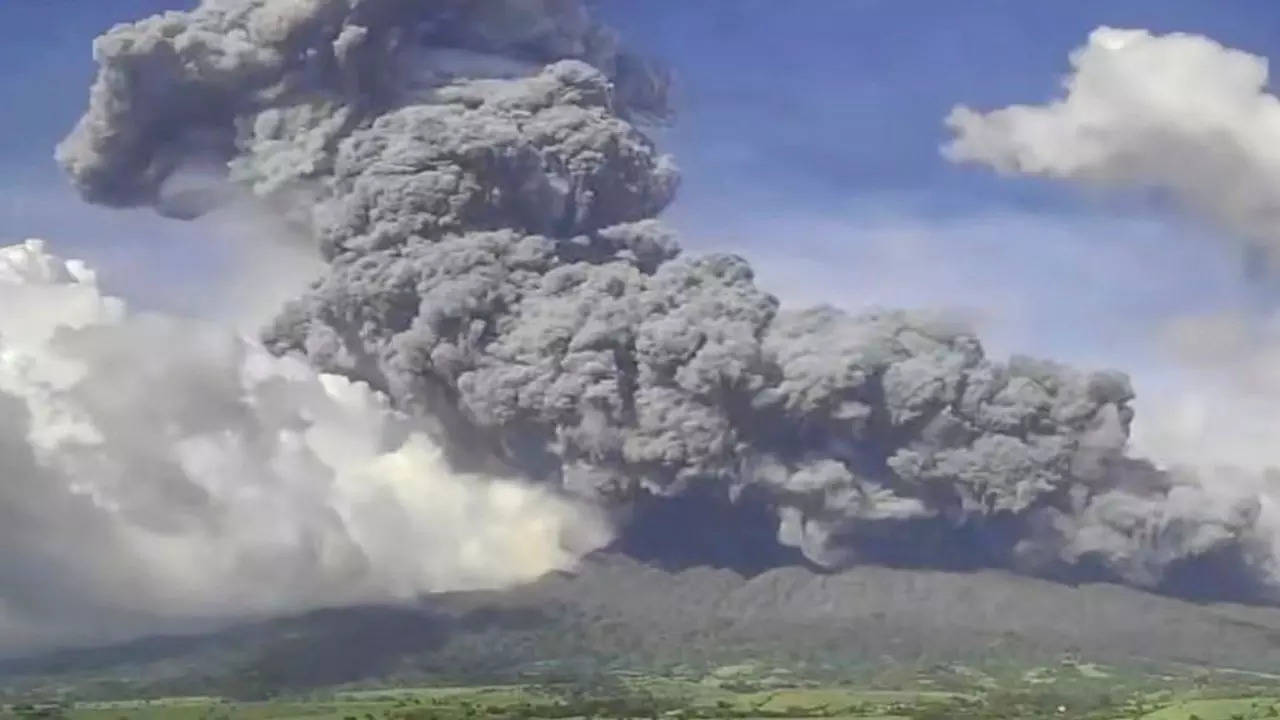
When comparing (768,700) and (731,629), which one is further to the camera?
(731,629)

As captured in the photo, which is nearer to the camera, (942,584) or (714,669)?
(714,669)

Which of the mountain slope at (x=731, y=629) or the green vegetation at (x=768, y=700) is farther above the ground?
the mountain slope at (x=731, y=629)

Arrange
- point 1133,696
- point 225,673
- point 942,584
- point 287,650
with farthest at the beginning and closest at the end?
point 942,584 < point 287,650 < point 225,673 < point 1133,696

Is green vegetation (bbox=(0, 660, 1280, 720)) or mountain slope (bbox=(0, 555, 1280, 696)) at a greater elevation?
mountain slope (bbox=(0, 555, 1280, 696))

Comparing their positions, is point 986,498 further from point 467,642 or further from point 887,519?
point 467,642

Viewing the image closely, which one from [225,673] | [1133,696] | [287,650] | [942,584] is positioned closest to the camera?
[1133,696]

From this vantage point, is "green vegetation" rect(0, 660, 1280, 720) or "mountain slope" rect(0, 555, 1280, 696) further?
"mountain slope" rect(0, 555, 1280, 696)

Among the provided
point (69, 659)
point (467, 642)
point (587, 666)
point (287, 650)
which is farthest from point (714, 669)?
point (69, 659)

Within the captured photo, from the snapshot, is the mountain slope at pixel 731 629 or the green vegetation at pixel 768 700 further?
the mountain slope at pixel 731 629

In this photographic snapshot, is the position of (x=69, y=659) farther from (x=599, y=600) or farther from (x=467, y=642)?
(x=599, y=600)

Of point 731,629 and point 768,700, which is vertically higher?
point 731,629

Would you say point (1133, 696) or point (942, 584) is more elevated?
point (942, 584)
